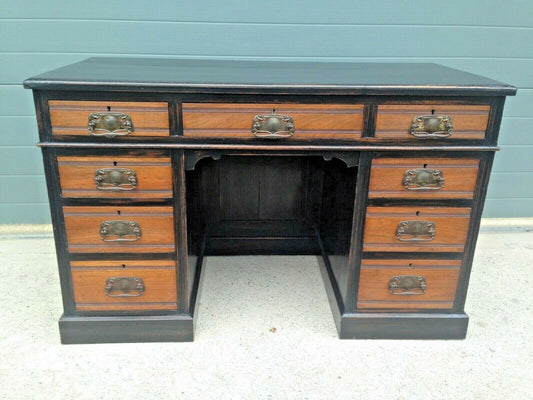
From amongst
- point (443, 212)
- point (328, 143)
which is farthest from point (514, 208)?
point (328, 143)

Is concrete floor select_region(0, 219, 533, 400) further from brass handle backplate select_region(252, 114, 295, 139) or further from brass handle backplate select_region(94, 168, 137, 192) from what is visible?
brass handle backplate select_region(252, 114, 295, 139)

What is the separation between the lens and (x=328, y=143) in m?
1.60

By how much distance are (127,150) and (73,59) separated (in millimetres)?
1047

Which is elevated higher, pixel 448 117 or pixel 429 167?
pixel 448 117

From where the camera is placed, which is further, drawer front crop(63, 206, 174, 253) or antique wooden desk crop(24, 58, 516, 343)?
drawer front crop(63, 206, 174, 253)

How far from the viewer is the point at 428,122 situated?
5.18ft

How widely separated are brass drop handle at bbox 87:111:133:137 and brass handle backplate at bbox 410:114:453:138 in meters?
0.95

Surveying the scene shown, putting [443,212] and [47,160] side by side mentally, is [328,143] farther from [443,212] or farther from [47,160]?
[47,160]

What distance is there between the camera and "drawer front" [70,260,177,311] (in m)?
1.71

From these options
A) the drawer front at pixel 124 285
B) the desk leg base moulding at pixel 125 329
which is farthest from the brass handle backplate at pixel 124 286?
the desk leg base moulding at pixel 125 329

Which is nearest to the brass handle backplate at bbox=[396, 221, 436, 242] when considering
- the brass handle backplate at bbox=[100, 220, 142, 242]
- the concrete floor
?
the concrete floor

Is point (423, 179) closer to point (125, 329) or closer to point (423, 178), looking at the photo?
point (423, 178)

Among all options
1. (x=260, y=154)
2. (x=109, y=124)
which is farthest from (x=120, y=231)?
(x=260, y=154)

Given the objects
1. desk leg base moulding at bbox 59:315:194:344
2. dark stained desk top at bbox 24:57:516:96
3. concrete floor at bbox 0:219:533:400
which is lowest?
concrete floor at bbox 0:219:533:400
